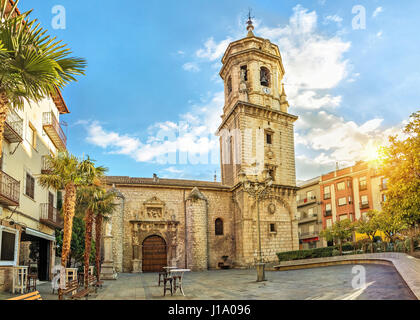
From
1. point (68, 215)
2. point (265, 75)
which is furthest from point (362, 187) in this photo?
point (68, 215)

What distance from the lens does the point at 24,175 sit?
14.9 metres

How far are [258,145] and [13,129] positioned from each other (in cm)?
2108

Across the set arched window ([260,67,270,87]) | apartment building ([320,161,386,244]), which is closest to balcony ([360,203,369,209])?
apartment building ([320,161,386,244])

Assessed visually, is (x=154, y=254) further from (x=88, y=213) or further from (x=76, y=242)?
(x=88, y=213)

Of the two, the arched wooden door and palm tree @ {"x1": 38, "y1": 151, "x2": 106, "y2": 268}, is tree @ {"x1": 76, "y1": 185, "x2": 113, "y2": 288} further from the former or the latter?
the arched wooden door

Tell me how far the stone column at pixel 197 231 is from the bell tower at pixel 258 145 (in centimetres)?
297

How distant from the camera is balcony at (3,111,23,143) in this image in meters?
12.3

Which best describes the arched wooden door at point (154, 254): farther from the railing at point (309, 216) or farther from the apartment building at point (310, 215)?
the railing at point (309, 216)

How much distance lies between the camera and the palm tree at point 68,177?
9.80m

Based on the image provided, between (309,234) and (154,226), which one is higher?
(154,226)

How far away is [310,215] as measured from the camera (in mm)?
47406

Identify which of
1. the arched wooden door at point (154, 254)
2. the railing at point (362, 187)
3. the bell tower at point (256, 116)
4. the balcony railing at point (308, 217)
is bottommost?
the arched wooden door at point (154, 254)

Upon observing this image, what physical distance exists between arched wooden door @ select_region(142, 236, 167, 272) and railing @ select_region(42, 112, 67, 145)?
1061 centimetres

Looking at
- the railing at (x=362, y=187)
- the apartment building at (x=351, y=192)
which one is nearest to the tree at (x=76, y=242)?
the apartment building at (x=351, y=192)
